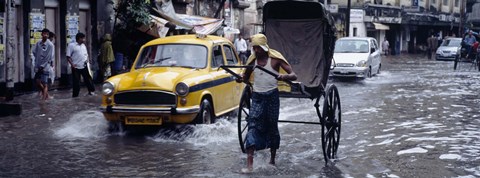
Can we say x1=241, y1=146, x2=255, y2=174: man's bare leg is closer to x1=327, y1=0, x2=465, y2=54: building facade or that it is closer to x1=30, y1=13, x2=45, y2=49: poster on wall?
x1=30, y1=13, x2=45, y2=49: poster on wall

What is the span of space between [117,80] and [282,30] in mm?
2979

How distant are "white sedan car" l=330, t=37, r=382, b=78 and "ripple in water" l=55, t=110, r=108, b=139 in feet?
36.1

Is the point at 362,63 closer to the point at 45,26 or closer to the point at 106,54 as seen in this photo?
the point at 106,54

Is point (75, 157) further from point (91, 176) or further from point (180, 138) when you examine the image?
point (180, 138)

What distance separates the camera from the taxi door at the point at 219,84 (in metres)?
11.6

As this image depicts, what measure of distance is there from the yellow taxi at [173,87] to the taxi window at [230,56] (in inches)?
10.0

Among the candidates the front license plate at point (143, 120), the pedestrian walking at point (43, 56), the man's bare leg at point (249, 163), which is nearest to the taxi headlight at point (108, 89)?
the front license plate at point (143, 120)

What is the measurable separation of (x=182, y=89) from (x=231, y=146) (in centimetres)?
121

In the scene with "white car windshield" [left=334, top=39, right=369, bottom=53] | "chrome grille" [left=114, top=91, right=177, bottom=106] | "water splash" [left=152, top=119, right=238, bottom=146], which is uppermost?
"white car windshield" [left=334, top=39, right=369, bottom=53]

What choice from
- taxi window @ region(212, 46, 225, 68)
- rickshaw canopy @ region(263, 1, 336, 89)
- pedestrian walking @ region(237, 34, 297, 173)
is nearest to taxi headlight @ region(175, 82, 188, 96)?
taxi window @ region(212, 46, 225, 68)

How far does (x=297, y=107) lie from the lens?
15.5 meters

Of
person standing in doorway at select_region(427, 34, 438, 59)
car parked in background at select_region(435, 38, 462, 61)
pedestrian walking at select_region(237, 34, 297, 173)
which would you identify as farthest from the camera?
person standing in doorway at select_region(427, 34, 438, 59)

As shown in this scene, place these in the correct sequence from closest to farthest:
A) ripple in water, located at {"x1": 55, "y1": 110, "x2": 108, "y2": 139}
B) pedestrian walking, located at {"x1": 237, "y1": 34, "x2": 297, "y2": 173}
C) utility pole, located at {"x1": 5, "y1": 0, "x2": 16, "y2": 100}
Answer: pedestrian walking, located at {"x1": 237, "y1": 34, "x2": 297, "y2": 173} → ripple in water, located at {"x1": 55, "y1": 110, "x2": 108, "y2": 139} → utility pole, located at {"x1": 5, "y1": 0, "x2": 16, "y2": 100}

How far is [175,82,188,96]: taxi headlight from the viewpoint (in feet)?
34.8
